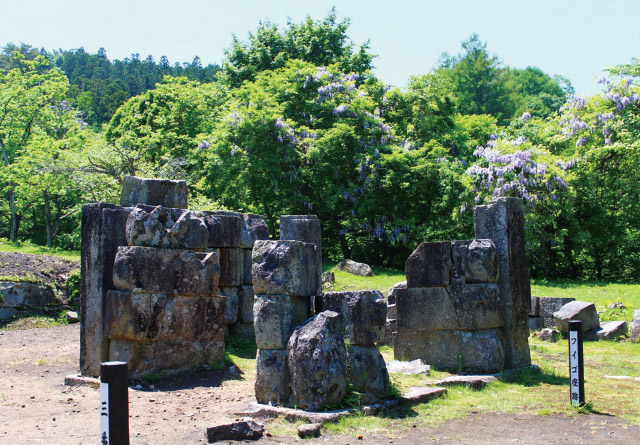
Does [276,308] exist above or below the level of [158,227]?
below

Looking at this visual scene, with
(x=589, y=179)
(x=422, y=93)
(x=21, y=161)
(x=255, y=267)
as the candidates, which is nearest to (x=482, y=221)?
(x=255, y=267)

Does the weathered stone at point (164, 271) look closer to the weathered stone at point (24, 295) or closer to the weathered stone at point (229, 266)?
the weathered stone at point (229, 266)

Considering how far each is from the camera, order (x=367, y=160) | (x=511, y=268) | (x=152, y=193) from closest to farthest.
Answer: (x=511, y=268) < (x=152, y=193) < (x=367, y=160)

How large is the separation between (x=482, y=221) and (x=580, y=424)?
4208 millimetres

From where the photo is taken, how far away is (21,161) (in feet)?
101

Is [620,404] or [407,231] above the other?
[407,231]

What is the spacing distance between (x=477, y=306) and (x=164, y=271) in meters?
4.76

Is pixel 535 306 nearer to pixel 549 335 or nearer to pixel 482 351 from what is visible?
pixel 549 335

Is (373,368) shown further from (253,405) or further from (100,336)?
(100,336)

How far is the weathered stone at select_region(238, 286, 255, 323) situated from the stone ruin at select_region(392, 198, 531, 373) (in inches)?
163

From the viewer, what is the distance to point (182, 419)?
303 inches

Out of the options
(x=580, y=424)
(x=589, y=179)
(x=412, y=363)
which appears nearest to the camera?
(x=580, y=424)

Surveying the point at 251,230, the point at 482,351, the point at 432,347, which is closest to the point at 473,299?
the point at 482,351

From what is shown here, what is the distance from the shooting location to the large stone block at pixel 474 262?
Answer: 10305mm
